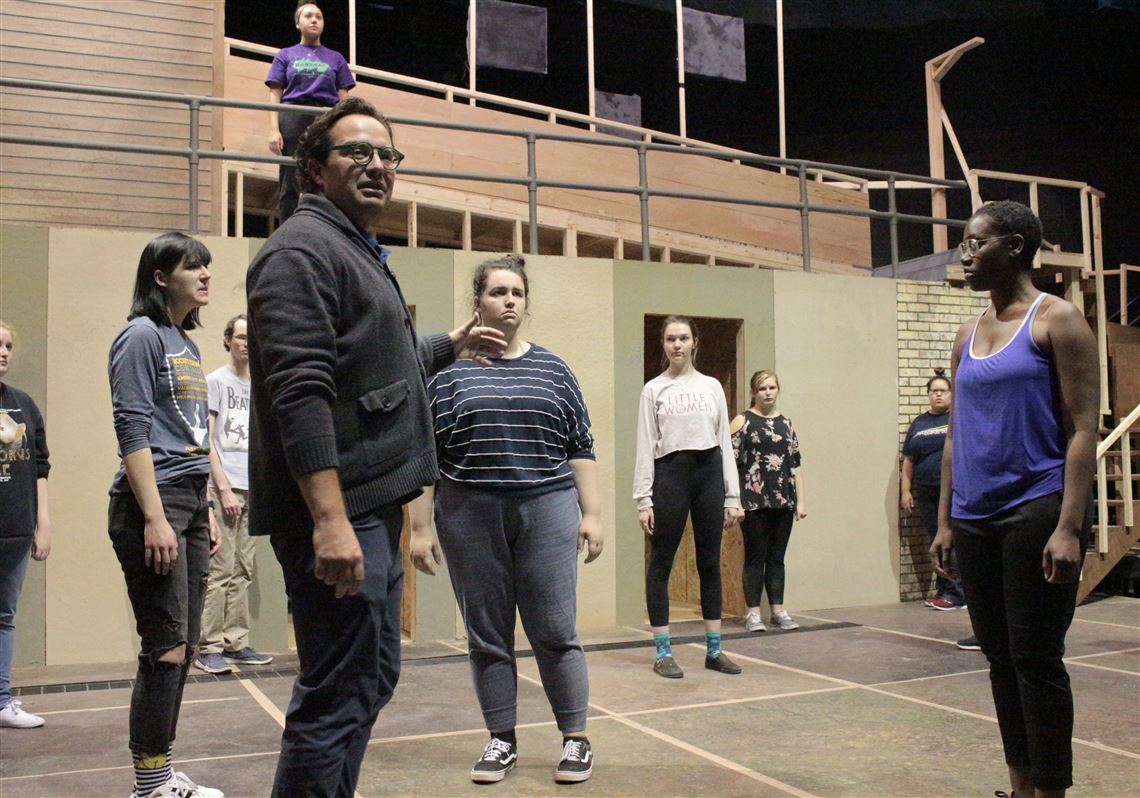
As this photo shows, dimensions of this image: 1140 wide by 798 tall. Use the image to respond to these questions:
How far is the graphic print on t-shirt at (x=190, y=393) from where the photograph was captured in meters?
3.20

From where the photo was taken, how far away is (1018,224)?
10.0 ft

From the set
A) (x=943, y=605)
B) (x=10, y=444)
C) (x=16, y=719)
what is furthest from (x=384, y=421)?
(x=943, y=605)

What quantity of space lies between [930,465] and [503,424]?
16.2 ft

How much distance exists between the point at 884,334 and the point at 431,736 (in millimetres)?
5322

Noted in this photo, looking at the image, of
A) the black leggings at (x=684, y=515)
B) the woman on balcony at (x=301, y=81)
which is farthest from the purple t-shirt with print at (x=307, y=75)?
the black leggings at (x=684, y=515)

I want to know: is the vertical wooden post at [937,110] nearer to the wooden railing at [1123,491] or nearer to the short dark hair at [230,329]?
the wooden railing at [1123,491]

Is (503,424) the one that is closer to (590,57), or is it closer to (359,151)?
(359,151)

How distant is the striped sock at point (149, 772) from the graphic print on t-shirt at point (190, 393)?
889 millimetres

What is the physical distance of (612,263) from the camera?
7.32 meters

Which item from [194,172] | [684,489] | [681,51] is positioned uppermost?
[681,51]

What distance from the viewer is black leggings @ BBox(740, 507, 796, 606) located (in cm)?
704

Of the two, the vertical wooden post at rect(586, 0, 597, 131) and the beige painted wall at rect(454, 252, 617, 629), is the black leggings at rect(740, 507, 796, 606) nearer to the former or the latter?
the beige painted wall at rect(454, 252, 617, 629)

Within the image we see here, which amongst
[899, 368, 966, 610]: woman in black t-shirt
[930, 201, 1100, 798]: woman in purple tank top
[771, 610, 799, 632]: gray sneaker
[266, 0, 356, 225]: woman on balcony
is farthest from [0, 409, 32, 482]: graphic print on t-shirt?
[899, 368, 966, 610]: woman in black t-shirt

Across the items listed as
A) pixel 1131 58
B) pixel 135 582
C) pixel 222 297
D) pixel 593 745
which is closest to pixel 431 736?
pixel 593 745
